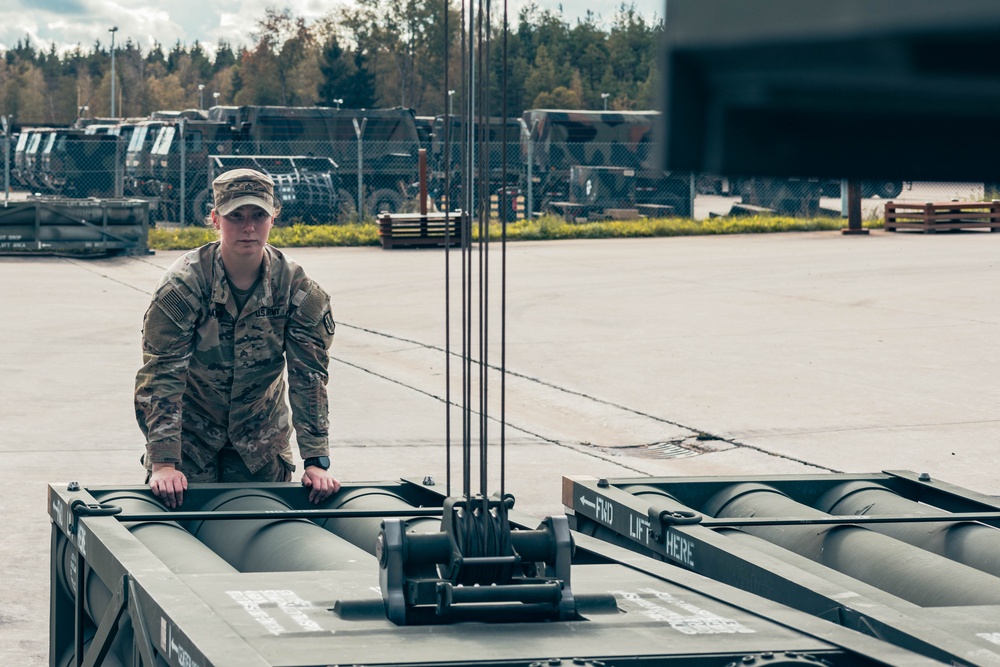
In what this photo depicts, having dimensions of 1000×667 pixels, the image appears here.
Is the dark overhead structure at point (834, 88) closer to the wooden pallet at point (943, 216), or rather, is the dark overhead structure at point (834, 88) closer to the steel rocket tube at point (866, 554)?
the steel rocket tube at point (866, 554)

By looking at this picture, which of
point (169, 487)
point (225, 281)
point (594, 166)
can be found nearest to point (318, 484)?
point (169, 487)

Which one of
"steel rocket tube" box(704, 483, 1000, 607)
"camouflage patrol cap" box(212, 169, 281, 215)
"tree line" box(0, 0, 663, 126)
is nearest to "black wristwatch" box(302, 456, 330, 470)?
"camouflage patrol cap" box(212, 169, 281, 215)

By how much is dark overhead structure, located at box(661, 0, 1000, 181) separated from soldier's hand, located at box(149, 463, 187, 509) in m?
3.86

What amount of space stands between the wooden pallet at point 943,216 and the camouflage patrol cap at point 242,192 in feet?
81.3

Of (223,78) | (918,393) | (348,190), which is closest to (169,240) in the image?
(348,190)

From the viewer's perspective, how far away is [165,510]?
4363 mm

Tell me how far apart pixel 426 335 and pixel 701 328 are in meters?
2.81

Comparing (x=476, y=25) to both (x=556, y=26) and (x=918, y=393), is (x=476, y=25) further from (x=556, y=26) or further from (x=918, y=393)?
(x=556, y=26)

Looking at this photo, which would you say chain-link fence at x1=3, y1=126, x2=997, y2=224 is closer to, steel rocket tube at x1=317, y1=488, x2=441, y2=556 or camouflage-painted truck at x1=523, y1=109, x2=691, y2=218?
camouflage-painted truck at x1=523, y1=109, x2=691, y2=218

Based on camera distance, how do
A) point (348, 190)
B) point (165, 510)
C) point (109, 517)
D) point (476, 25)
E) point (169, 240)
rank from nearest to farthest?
point (476, 25) < point (109, 517) < point (165, 510) < point (169, 240) < point (348, 190)

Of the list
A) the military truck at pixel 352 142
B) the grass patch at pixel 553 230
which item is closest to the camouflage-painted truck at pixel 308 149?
the military truck at pixel 352 142

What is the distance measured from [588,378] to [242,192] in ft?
23.6

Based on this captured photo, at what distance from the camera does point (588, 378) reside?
37.6ft

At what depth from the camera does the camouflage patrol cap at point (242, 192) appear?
446 centimetres
